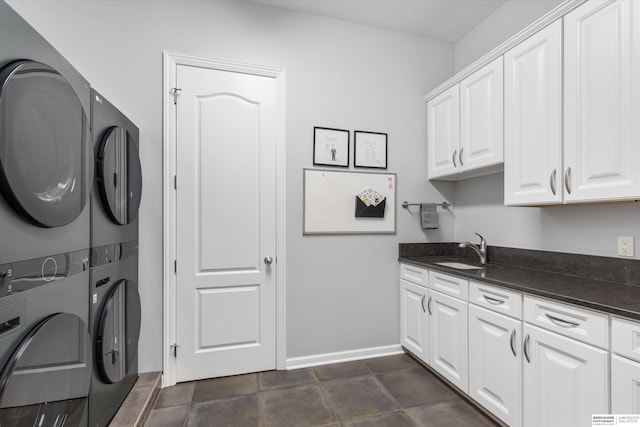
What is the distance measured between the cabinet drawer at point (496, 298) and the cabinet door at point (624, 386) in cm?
42

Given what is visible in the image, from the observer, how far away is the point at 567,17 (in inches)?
62.9

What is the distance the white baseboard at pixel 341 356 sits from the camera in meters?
2.44

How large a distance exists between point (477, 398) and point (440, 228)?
1467mm

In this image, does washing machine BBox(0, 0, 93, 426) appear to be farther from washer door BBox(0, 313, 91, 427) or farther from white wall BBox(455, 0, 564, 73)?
white wall BBox(455, 0, 564, 73)

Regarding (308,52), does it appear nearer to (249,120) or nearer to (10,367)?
(249,120)

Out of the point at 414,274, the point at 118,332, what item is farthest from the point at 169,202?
the point at 414,274

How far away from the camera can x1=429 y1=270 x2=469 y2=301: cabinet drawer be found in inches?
76.7

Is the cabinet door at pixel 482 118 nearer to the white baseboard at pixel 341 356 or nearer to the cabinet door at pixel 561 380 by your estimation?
the cabinet door at pixel 561 380

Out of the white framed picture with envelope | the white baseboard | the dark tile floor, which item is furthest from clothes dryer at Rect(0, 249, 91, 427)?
the white framed picture with envelope

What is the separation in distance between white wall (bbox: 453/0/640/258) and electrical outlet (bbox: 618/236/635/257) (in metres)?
0.03

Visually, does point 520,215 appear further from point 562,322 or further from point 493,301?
point 562,322

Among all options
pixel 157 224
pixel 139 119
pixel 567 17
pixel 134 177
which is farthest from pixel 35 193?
pixel 567 17

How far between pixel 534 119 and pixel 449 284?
117 cm

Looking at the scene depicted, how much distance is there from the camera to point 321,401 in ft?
6.51
